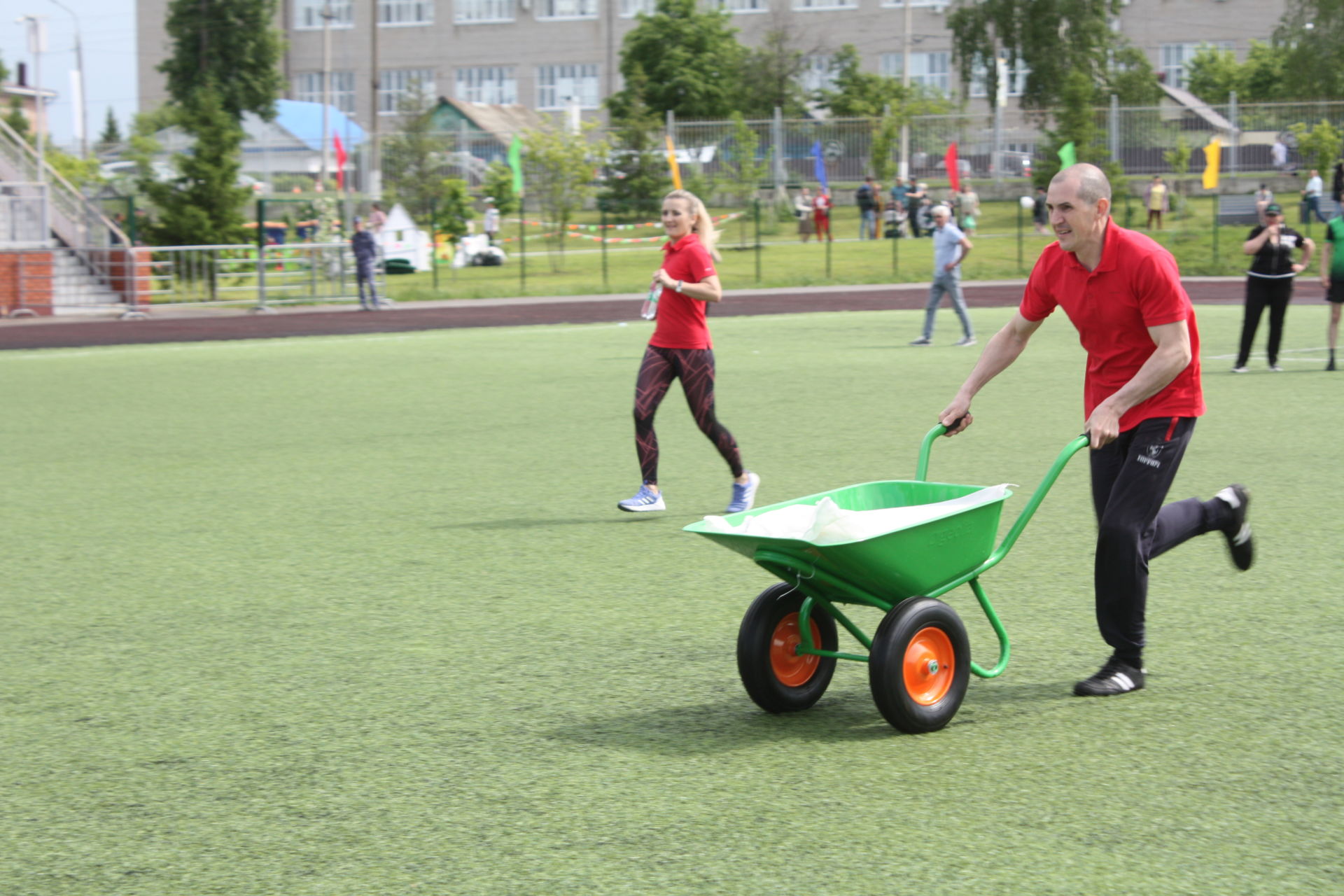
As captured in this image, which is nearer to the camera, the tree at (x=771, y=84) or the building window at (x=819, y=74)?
the tree at (x=771, y=84)

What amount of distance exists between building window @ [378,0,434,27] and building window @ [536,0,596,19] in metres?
6.23

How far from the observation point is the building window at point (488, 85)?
81125mm

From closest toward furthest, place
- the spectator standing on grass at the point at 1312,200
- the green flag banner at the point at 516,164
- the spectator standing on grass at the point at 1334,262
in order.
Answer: the spectator standing on grass at the point at 1334,262 → the spectator standing on grass at the point at 1312,200 → the green flag banner at the point at 516,164

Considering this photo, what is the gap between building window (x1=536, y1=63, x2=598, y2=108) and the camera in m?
79.5

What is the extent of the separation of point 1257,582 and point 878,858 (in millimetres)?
3677

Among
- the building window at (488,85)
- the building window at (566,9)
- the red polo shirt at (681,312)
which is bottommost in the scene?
the red polo shirt at (681,312)

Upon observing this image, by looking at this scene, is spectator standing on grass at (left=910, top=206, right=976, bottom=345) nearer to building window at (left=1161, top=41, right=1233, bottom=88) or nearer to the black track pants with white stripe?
the black track pants with white stripe

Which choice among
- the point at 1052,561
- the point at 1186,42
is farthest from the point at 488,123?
the point at 1052,561

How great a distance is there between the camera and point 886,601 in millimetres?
4727

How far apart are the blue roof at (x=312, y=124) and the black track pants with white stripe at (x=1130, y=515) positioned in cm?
5658

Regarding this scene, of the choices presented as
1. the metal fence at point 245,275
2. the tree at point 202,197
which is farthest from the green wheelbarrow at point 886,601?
the tree at point 202,197

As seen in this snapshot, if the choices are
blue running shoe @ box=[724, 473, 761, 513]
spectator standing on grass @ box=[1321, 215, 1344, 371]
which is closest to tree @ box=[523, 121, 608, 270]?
spectator standing on grass @ box=[1321, 215, 1344, 371]

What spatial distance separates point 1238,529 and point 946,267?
1338cm

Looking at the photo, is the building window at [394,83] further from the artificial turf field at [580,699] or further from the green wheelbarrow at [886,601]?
the green wheelbarrow at [886,601]
